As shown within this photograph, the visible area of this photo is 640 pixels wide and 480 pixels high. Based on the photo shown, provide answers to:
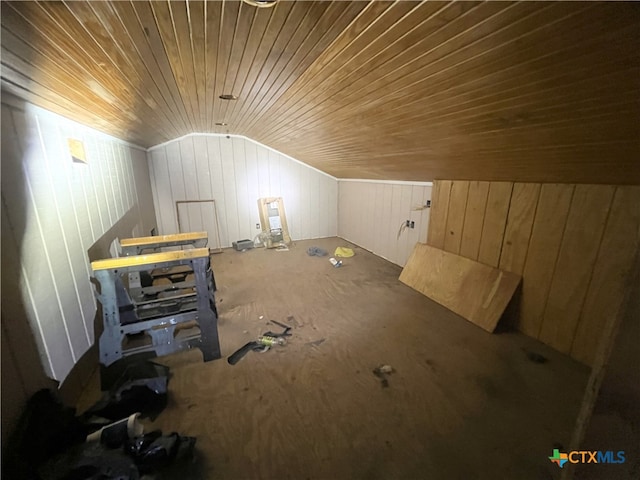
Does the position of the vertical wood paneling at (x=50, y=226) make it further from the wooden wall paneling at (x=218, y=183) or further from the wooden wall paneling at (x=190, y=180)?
the wooden wall paneling at (x=218, y=183)

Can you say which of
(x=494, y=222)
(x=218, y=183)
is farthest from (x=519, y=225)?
(x=218, y=183)

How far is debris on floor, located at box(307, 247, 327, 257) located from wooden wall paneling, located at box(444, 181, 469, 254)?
1.91 metres

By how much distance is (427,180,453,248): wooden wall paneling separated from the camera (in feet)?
9.06

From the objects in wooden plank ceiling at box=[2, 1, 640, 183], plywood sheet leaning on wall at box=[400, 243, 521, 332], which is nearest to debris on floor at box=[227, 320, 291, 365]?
plywood sheet leaning on wall at box=[400, 243, 521, 332]

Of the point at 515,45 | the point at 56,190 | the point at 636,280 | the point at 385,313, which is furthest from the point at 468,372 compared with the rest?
the point at 56,190

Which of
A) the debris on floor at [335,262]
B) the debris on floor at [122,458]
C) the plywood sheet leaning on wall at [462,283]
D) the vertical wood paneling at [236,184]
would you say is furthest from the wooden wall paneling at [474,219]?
the vertical wood paneling at [236,184]

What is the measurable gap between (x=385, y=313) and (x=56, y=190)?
246 cm

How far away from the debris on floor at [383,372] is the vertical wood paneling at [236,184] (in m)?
3.52

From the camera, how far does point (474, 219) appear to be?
2488 millimetres

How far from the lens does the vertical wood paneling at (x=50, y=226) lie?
1.04 meters

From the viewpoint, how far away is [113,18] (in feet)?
2.41

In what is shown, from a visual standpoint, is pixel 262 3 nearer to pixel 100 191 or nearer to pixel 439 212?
pixel 100 191

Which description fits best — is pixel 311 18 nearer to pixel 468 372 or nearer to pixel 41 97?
pixel 41 97

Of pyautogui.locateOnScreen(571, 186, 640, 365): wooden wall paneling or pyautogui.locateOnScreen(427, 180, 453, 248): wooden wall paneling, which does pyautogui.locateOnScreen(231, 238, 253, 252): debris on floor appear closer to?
pyautogui.locateOnScreen(427, 180, 453, 248): wooden wall paneling
